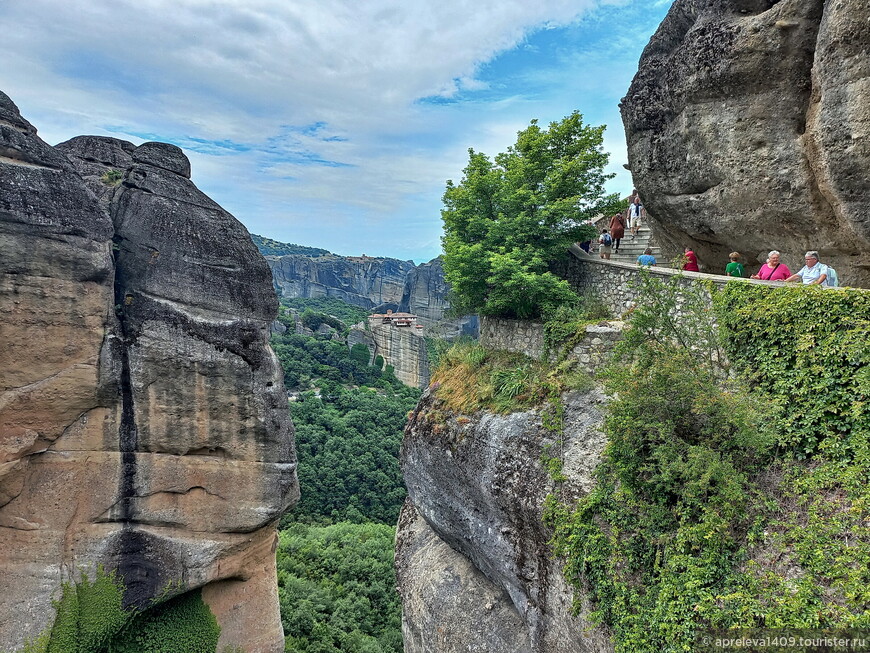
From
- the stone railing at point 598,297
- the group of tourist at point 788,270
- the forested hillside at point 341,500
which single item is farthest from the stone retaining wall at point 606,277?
the forested hillside at point 341,500

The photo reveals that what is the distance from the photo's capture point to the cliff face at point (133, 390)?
671 cm

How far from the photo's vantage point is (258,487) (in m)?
8.57

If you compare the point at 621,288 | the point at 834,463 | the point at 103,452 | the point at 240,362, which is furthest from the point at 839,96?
the point at 103,452

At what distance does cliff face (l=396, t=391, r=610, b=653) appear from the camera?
288 inches

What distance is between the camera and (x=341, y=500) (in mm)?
25797

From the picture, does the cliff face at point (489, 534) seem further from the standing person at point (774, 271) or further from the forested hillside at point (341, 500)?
the standing person at point (774, 271)

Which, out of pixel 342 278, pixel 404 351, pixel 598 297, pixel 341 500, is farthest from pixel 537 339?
pixel 342 278

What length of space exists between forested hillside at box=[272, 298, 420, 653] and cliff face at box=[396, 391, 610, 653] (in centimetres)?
348

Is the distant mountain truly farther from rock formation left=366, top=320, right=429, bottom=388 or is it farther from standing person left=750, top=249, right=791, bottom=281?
standing person left=750, top=249, right=791, bottom=281

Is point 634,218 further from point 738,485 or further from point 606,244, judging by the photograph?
point 738,485

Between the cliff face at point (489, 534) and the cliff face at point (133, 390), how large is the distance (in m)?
3.50

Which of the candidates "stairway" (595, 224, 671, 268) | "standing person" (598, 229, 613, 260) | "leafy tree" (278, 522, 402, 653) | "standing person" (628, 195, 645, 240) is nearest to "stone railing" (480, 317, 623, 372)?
"standing person" (598, 229, 613, 260)

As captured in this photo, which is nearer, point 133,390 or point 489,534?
point 133,390

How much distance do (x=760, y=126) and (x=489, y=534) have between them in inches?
361
